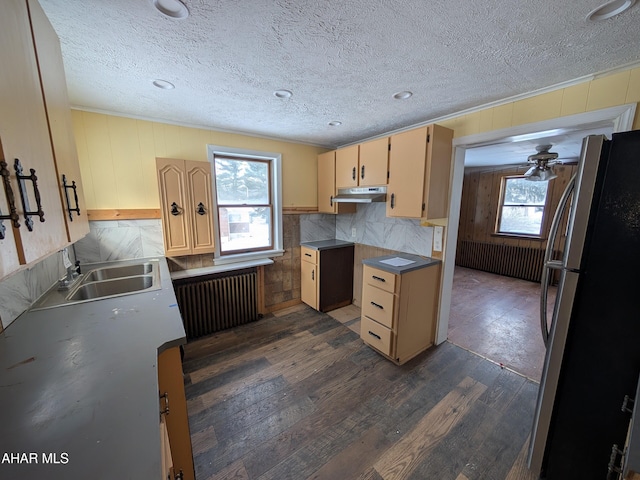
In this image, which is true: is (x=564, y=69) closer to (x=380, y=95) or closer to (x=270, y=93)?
(x=380, y=95)

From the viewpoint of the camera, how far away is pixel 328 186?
3246mm

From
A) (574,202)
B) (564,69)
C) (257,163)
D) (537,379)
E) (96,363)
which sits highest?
(564,69)

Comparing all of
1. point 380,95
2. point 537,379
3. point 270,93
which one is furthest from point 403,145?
point 537,379

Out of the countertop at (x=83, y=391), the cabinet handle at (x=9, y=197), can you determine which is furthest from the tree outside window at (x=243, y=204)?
the cabinet handle at (x=9, y=197)

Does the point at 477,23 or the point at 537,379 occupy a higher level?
the point at 477,23

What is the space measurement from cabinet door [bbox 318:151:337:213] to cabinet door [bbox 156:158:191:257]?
5.55 ft

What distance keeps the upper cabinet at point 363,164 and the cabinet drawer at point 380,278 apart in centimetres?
91

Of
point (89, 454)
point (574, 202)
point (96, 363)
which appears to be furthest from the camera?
point (574, 202)

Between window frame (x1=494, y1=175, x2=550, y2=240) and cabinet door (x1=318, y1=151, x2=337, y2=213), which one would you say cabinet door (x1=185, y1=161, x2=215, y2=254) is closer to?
cabinet door (x1=318, y1=151, x2=337, y2=213)

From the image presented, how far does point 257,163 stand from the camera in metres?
3.09

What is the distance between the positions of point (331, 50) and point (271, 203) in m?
2.14

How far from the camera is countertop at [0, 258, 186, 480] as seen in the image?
0.56 m

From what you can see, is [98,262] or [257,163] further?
[257,163]

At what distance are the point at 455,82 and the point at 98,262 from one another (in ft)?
10.9
